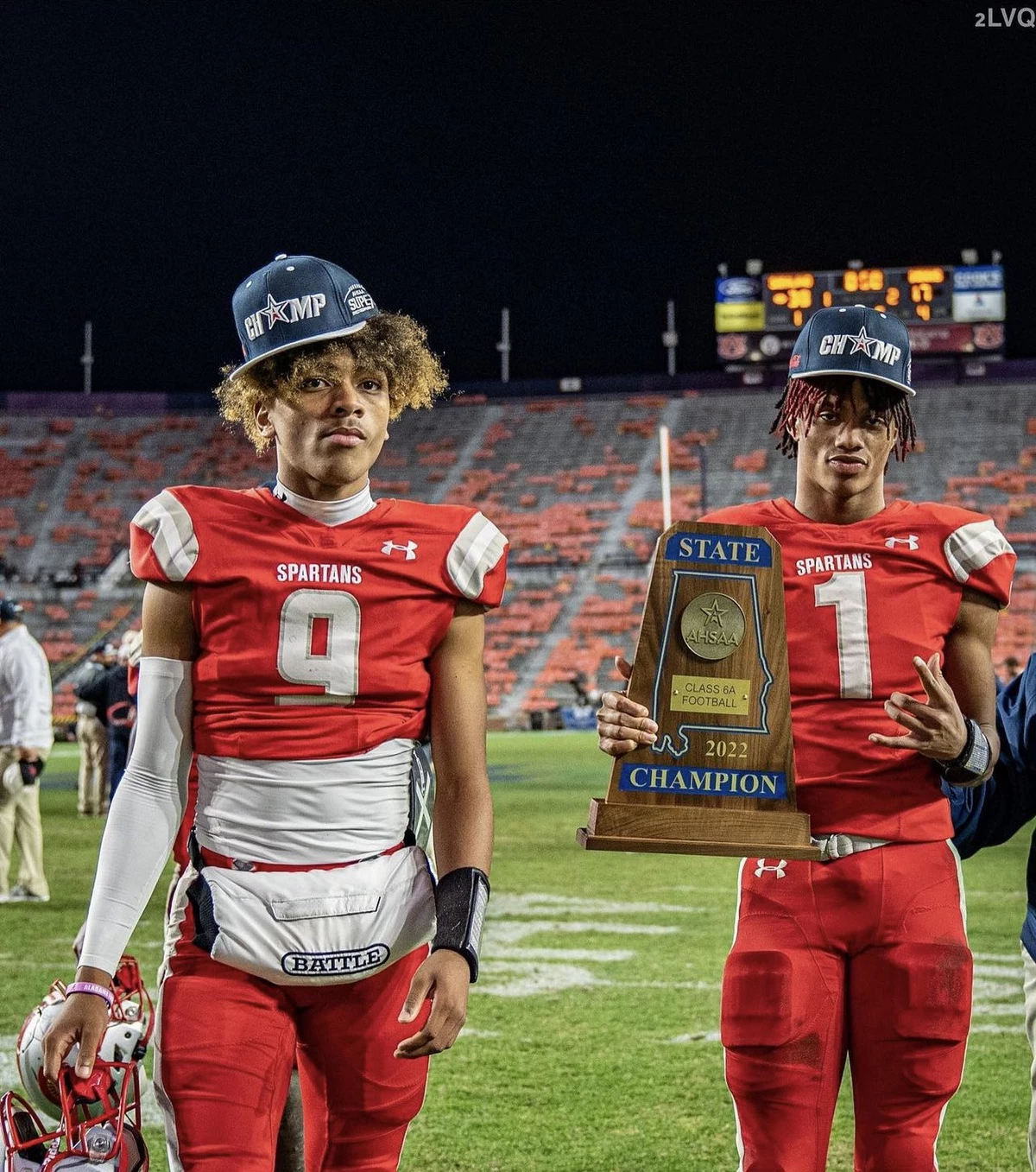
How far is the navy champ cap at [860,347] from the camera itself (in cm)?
278

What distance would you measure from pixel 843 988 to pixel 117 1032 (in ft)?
4.01

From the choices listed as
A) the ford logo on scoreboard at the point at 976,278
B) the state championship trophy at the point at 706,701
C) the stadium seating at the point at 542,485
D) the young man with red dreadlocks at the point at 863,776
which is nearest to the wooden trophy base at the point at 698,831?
the state championship trophy at the point at 706,701

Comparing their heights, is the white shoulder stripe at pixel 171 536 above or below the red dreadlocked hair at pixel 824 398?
below

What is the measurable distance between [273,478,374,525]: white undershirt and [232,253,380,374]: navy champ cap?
0.69ft

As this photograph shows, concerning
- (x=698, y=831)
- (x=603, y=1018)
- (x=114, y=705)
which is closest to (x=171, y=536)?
(x=698, y=831)

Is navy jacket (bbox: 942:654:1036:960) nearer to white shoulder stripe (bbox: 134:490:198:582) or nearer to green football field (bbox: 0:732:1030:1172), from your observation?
white shoulder stripe (bbox: 134:490:198:582)

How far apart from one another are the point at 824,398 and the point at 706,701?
63 centimetres

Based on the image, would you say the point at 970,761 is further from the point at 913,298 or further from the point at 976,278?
the point at 976,278

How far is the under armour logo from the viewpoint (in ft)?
7.47

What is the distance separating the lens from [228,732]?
220cm

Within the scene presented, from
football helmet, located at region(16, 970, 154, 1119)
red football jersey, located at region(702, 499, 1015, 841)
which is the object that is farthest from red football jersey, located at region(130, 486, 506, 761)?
red football jersey, located at region(702, 499, 1015, 841)

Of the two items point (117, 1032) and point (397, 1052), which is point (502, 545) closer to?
point (397, 1052)

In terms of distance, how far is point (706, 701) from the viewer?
2654 mm

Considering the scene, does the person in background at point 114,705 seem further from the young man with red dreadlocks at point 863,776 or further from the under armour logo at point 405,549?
the under armour logo at point 405,549
